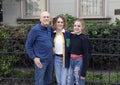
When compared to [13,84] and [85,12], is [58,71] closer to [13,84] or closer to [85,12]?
[13,84]

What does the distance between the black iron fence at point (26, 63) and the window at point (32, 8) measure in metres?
3.83

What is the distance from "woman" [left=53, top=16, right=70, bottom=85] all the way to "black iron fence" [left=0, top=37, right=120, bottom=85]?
4.97 ft

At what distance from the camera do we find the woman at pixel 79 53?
6.88m

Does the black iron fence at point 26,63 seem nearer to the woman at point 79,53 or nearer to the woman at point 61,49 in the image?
the woman at point 61,49

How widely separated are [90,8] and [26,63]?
4.21m

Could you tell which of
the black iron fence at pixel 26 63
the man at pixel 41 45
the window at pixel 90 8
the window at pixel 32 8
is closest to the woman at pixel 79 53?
the man at pixel 41 45

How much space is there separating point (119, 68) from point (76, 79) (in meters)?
2.55

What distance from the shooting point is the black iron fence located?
8.80 meters

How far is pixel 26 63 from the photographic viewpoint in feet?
29.5

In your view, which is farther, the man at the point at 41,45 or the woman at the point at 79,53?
the man at the point at 41,45

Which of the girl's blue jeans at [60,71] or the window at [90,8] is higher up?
the window at [90,8]

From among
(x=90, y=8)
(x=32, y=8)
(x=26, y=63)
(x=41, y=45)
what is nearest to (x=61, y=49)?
(x=41, y=45)

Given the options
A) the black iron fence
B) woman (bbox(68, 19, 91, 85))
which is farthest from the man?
the black iron fence

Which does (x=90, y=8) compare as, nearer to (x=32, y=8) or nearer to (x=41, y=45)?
(x=32, y=8)
